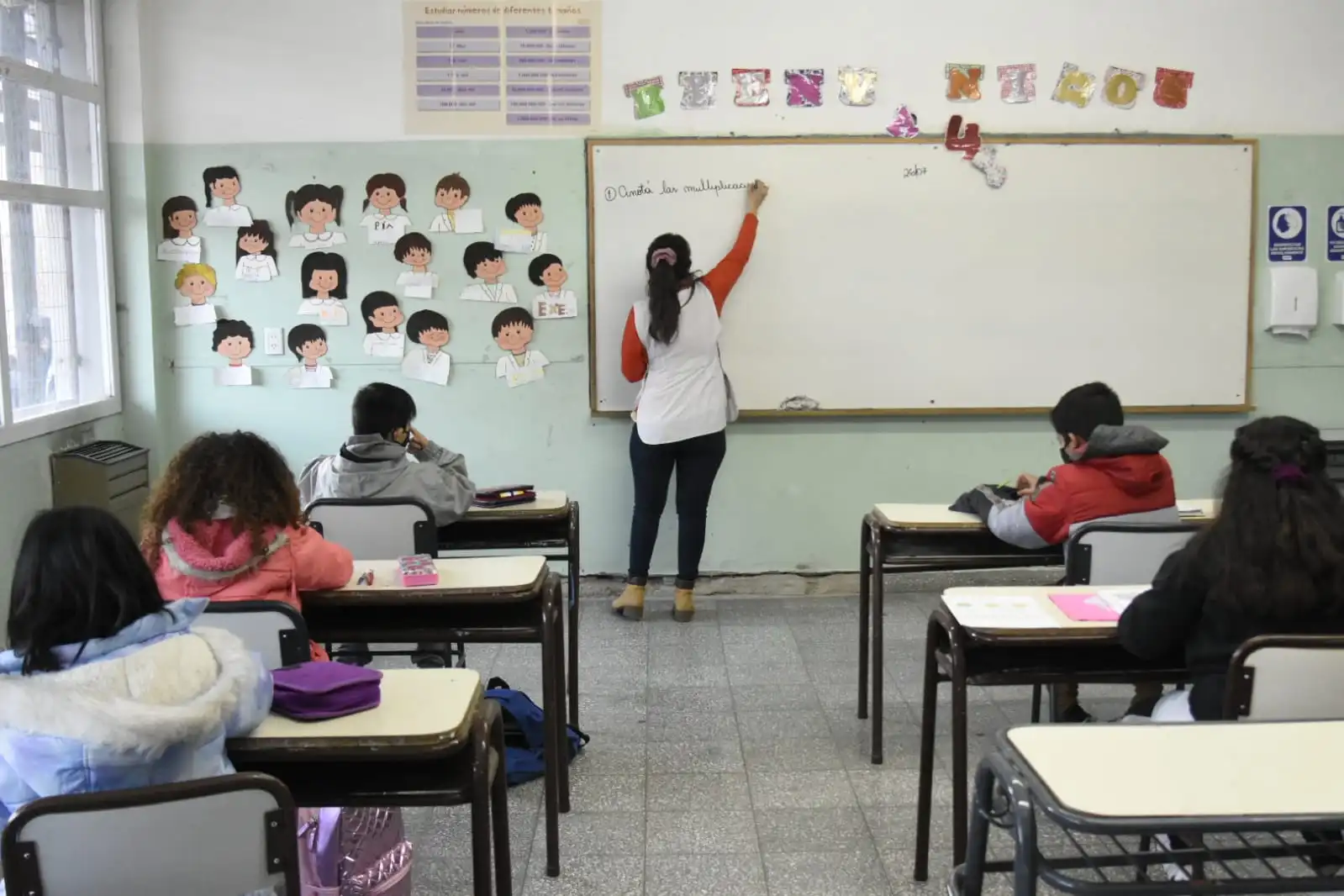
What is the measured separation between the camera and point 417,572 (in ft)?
8.99

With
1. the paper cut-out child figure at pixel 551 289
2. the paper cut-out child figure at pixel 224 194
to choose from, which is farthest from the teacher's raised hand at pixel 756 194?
the paper cut-out child figure at pixel 224 194

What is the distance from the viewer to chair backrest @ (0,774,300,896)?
4.89ft

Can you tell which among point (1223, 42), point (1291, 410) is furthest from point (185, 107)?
point (1291, 410)

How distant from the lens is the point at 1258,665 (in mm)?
1995

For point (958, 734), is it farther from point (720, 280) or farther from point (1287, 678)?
point (720, 280)

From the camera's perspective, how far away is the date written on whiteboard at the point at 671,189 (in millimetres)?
4961

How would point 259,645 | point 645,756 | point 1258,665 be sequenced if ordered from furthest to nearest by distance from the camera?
point 645,756 < point 259,645 < point 1258,665

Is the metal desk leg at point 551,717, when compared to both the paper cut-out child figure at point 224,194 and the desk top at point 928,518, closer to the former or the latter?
the desk top at point 928,518

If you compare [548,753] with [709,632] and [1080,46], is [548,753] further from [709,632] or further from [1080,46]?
[1080,46]

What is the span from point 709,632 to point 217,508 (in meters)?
2.55

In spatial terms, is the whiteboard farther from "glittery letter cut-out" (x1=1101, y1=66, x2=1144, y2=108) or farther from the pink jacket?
the pink jacket

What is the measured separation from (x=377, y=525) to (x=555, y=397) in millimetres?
1876

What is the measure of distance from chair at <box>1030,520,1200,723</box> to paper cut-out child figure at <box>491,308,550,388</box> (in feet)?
8.75

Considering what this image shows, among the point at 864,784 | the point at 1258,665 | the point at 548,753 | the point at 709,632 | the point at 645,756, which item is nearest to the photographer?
the point at 1258,665
